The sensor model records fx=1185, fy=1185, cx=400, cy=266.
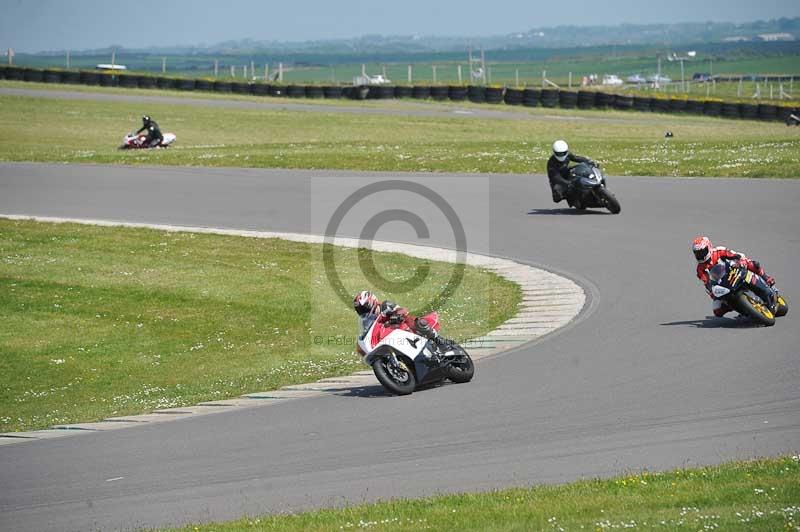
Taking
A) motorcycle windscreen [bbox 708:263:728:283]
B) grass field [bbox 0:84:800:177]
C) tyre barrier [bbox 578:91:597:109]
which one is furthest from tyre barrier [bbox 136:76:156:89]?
motorcycle windscreen [bbox 708:263:728:283]

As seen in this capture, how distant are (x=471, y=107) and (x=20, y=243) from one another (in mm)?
38033

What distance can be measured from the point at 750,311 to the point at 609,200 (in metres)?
10.1

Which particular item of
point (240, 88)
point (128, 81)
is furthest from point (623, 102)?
point (128, 81)

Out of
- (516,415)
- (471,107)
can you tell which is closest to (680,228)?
(516,415)

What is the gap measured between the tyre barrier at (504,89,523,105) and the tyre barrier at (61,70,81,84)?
27.7 metres

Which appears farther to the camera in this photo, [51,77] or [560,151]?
[51,77]

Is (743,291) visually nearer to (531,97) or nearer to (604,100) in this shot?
(604,100)

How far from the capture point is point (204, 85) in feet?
234

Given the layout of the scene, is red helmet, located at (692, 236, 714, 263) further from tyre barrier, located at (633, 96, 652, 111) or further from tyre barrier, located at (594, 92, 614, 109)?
tyre barrier, located at (594, 92, 614, 109)

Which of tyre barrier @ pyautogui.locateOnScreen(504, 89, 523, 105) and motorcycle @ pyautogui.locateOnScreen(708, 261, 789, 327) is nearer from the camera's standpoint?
motorcycle @ pyautogui.locateOnScreen(708, 261, 789, 327)

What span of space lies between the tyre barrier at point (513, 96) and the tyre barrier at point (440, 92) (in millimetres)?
4236

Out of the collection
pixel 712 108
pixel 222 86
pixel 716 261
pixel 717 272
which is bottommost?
pixel 717 272

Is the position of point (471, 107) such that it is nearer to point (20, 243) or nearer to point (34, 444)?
point (20, 243)

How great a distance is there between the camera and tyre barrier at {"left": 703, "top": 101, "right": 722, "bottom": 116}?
53781mm
